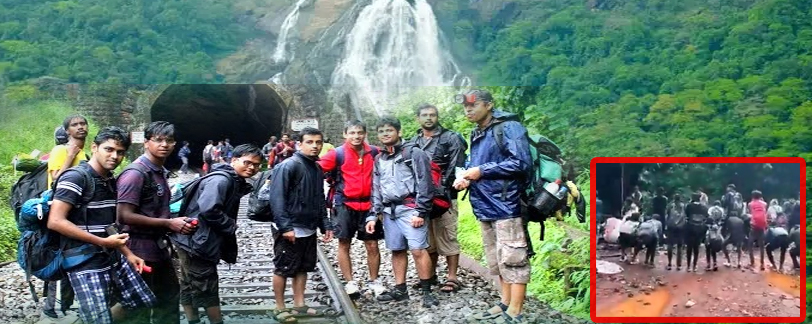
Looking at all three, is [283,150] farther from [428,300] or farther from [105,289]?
[105,289]

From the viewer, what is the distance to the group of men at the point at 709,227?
542cm

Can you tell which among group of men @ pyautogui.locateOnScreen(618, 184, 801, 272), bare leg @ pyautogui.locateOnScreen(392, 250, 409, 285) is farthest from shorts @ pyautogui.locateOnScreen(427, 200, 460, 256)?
group of men @ pyautogui.locateOnScreen(618, 184, 801, 272)

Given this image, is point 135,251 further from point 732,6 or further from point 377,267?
point 732,6

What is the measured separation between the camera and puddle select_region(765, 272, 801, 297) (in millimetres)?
5555

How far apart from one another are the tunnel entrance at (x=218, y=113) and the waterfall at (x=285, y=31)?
27 cm

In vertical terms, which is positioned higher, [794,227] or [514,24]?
[514,24]

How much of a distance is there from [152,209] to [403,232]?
5.45 ft

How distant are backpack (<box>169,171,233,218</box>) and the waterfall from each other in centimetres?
212

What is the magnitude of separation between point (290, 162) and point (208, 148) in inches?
63.8

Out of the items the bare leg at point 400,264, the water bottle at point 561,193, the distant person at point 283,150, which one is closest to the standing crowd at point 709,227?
the water bottle at point 561,193

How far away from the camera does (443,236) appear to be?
18.2ft

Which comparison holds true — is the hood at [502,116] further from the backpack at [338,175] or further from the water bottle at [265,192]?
the water bottle at [265,192]

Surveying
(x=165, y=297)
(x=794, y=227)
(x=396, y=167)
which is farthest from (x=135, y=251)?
(x=794, y=227)

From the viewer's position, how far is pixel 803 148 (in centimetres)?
611
